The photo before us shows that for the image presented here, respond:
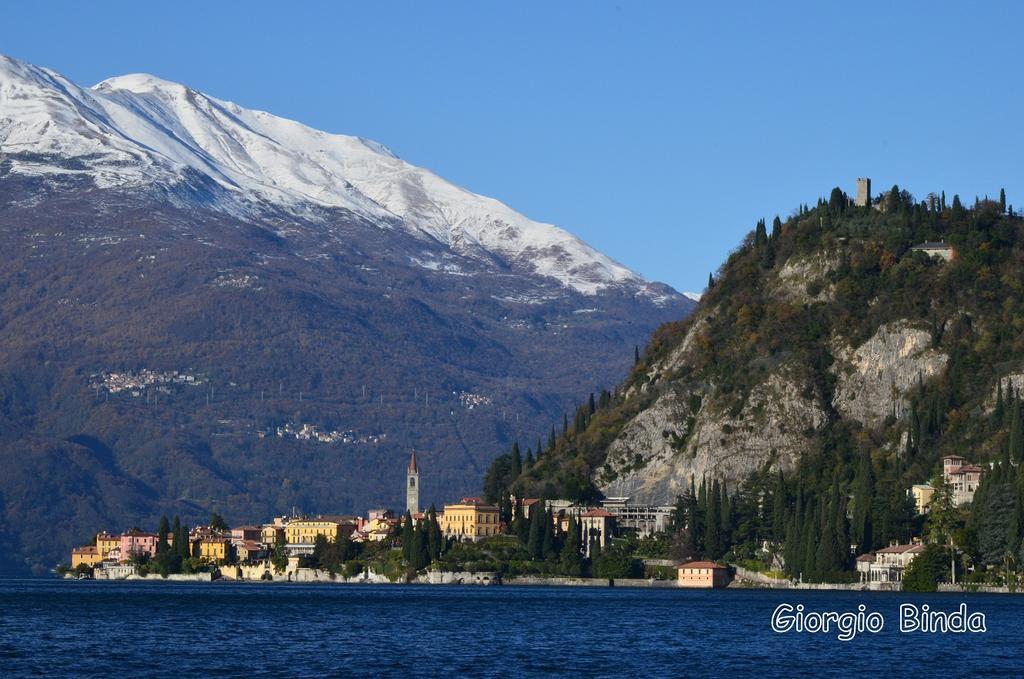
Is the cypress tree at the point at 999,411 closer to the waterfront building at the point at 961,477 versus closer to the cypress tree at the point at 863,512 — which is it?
the waterfront building at the point at 961,477

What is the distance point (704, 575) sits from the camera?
192 meters

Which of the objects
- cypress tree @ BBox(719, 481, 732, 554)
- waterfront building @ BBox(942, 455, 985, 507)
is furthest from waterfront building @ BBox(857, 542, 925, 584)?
cypress tree @ BBox(719, 481, 732, 554)

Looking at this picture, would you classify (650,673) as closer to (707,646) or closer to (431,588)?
(707,646)

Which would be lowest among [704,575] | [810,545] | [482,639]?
[482,639]

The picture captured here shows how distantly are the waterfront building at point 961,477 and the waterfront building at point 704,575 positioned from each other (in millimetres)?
19639

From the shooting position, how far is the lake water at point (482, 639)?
9888 centimetres

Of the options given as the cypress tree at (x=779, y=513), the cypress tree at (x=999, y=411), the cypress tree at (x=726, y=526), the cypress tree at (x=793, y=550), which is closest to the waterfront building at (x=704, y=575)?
the cypress tree at (x=726, y=526)

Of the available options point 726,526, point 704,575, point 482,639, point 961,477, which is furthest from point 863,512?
point 482,639

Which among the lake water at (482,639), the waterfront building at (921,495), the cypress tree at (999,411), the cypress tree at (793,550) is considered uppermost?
the cypress tree at (999,411)

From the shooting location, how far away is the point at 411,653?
107m

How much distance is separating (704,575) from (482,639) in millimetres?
76931

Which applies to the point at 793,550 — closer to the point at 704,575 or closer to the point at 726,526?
the point at 704,575

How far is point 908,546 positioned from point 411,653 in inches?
3111

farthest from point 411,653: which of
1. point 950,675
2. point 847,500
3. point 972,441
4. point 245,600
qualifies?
point 972,441
